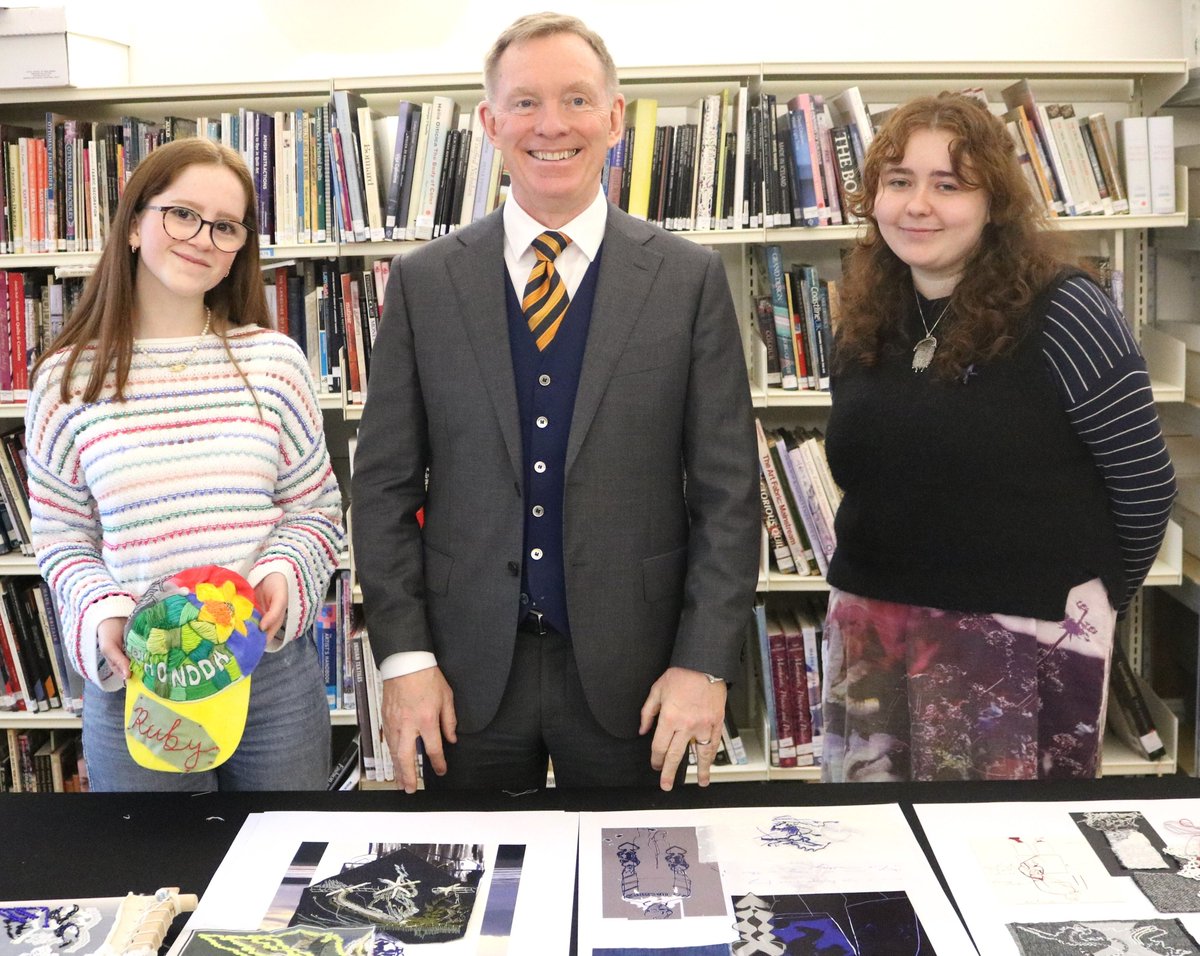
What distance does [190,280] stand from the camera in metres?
1.55

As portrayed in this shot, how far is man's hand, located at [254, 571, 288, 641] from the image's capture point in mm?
1436

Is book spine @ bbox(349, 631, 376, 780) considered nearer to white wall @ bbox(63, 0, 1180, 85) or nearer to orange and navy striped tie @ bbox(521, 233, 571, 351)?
white wall @ bbox(63, 0, 1180, 85)

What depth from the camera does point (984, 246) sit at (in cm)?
164

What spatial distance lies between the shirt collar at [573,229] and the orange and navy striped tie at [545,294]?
0.01 meters

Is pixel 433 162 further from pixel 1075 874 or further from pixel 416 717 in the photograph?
pixel 1075 874

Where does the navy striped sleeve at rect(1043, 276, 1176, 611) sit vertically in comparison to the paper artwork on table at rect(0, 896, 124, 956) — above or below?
above

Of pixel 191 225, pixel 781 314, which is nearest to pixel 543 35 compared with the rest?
pixel 191 225

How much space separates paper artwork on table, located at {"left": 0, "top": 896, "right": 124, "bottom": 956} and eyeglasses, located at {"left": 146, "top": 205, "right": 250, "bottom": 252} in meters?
0.86

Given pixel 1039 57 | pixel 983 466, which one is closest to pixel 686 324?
pixel 983 466

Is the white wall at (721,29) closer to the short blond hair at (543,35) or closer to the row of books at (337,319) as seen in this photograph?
the row of books at (337,319)

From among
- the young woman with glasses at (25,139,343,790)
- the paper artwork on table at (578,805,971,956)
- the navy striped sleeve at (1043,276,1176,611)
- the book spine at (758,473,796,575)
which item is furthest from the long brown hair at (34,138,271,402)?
the book spine at (758,473,796,575)

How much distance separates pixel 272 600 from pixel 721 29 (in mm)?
2028

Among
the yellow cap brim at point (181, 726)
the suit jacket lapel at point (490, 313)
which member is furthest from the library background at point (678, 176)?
the yellow cap brim at point (181, 726)

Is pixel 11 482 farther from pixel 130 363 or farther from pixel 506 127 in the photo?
pixel 506 127
